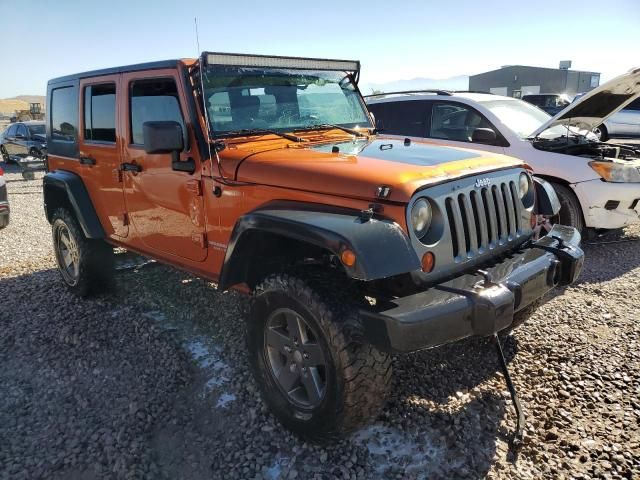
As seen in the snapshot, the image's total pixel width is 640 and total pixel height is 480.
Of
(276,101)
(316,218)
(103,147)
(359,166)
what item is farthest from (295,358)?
(103,147)

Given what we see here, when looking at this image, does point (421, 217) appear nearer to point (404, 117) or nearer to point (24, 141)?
point (404, 117)

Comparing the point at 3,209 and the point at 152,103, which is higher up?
the point at 152,103

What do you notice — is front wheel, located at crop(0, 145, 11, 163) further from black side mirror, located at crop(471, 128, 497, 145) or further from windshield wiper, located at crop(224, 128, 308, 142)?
windshield wiper, located at crop(224, 128, 308, 142)

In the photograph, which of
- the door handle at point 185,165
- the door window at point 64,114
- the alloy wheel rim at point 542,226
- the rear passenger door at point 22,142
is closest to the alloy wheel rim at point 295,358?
the door handle at point 185,165

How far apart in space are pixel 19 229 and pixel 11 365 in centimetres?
560

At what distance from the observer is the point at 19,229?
27.9 feet

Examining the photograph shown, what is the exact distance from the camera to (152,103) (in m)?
3.71

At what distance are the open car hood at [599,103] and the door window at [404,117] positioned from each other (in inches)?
57.1

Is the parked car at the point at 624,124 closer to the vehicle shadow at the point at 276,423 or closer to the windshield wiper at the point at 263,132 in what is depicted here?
the vehicle shadow at the point at 276,423

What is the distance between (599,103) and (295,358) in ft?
16.0

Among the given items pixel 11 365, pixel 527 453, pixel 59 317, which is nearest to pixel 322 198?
pixel 527 453

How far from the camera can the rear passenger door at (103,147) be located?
13.4 feet

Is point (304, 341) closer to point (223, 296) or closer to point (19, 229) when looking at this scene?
point (223, 296)

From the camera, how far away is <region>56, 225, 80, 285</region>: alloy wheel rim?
4854 mm
